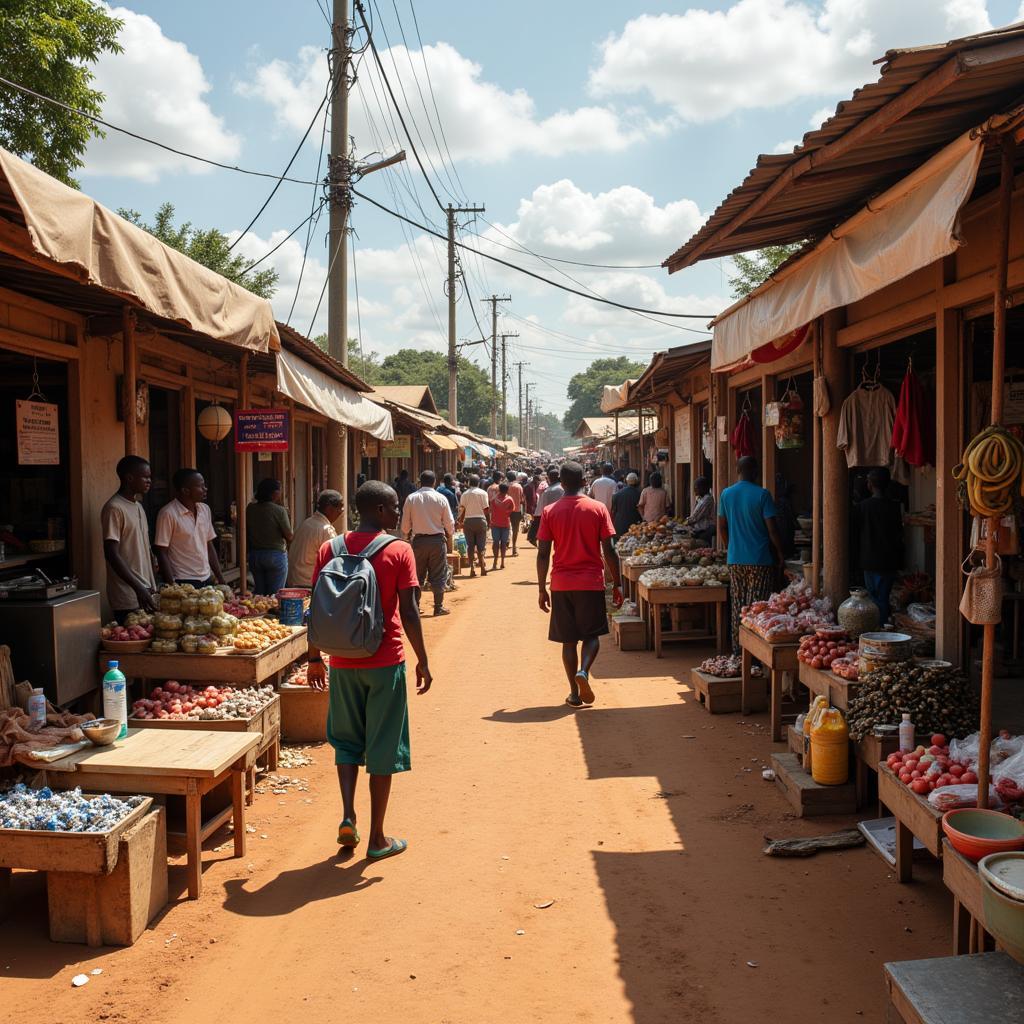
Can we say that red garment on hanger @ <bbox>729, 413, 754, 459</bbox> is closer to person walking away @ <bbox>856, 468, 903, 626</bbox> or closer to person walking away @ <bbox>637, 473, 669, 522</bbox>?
person walking away @ <bbox>856, 468, 903, 626</bbox>

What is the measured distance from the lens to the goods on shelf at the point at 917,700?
5.07m

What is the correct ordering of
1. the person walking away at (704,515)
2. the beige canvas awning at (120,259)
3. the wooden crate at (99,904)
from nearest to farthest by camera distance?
1. the beige canvas awning at (120,259)
2. the wooden crate at (99,904)
3. the person walking away at (704,515)

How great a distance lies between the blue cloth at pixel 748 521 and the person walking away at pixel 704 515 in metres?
4.90

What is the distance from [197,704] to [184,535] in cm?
175

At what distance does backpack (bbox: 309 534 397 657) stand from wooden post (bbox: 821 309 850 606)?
4.57 metres

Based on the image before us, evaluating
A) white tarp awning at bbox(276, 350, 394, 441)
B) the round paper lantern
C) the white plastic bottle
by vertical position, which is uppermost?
white tarp awning at bbox(276, 350, 394, 441)

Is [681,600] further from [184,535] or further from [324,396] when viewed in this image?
[184,535]

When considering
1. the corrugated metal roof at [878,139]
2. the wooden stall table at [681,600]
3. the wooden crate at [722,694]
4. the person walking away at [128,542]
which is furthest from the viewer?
the wooden stall table at [681,600]

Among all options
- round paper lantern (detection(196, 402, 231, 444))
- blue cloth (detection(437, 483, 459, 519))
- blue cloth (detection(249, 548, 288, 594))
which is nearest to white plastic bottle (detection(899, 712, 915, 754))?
blue cloth (detection(249, 548, 288, 594))

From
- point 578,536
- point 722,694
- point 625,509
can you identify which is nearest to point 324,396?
point 578,536

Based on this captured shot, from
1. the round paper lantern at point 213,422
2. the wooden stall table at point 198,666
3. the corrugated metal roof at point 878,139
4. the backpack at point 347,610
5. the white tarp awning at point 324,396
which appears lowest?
the wooden stall table at point 198,666

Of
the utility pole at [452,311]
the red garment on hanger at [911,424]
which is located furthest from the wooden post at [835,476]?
the utility pole at [452,311]

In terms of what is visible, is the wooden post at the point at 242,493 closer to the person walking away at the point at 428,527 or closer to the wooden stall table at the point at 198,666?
the wooden stall table at the point at 198,666

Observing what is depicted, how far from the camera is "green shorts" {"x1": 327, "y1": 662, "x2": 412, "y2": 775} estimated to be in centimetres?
497
